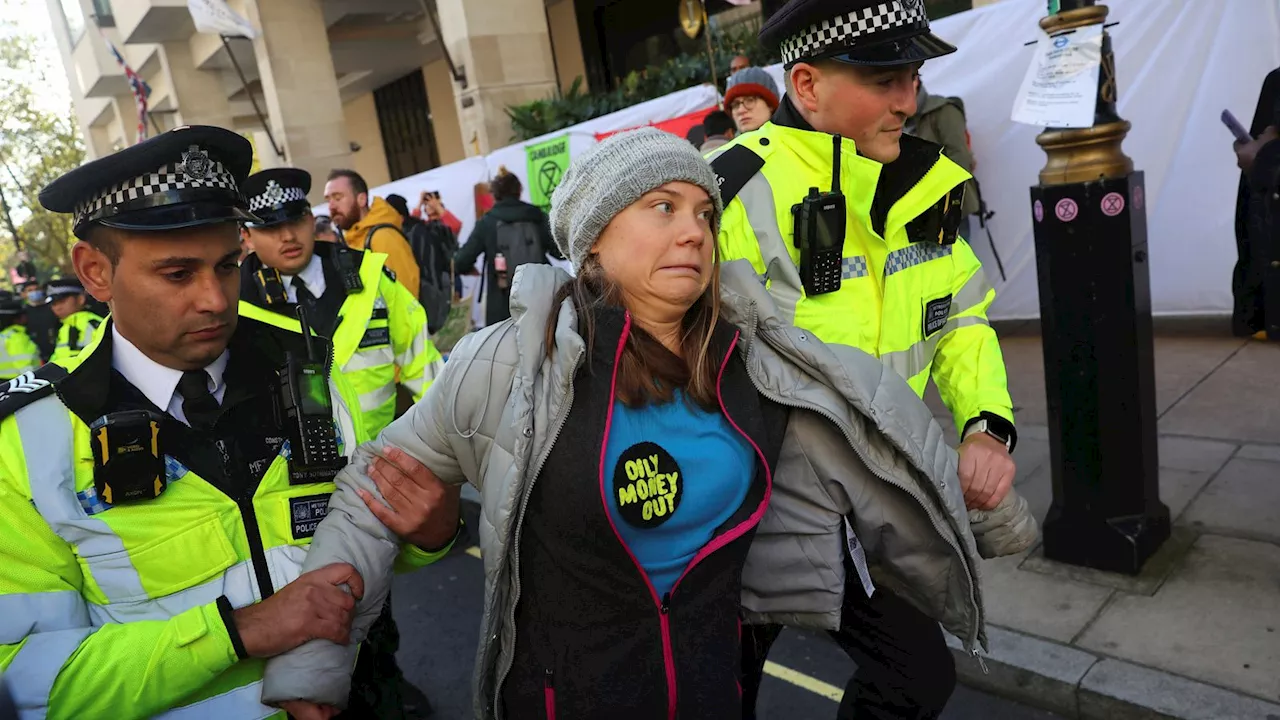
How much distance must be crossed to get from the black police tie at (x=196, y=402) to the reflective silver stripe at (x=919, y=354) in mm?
1632

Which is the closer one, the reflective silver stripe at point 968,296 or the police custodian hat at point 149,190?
the police custodian hat at point 149,190

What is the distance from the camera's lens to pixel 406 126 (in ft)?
83.4

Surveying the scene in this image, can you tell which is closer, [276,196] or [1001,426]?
[1001,426]

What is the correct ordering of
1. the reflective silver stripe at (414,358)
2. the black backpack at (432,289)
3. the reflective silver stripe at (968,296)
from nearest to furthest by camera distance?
the reflective silver stripe at (968,296) → the reflective silver stripe at (414,358) → the black backpack at (432,289)

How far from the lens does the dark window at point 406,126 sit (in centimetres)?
2441

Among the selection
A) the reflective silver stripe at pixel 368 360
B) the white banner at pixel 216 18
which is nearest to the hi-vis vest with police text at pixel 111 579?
the reflective silver stripe at pixel 368 360

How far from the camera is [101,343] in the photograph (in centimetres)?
167

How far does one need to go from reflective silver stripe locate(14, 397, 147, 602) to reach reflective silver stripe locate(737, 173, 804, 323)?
1566 mm

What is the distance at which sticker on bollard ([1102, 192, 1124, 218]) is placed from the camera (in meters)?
3.46

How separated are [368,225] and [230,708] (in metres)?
5.34

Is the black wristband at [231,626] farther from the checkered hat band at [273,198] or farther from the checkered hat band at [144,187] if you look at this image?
the checkered hat band at [273,198]

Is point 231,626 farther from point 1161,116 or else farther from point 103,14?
point 103,14

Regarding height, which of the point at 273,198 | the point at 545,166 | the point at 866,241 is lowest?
the point at 866,241

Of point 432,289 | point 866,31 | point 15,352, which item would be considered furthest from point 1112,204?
point 15,352
